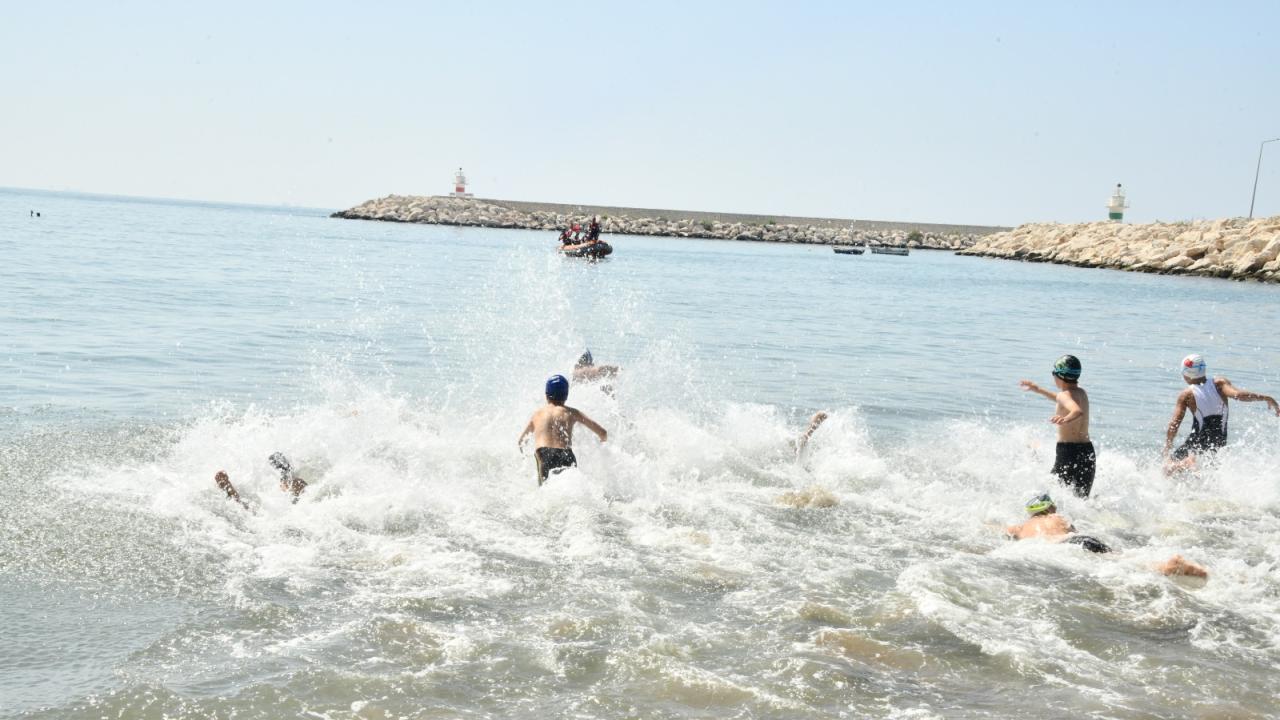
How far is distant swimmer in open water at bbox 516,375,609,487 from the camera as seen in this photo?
9945 millimetres

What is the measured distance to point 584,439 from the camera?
11180mm

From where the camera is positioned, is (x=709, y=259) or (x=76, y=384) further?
(x=709, y=259)

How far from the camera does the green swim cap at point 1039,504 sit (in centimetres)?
926

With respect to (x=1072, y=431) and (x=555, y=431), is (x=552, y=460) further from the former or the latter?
(x=1072, y=431)

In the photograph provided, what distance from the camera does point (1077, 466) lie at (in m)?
10.3

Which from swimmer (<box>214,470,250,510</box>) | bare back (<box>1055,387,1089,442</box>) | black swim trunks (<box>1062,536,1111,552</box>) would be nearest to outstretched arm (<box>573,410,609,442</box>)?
swimmer (<box>214,470,250,510</box>)

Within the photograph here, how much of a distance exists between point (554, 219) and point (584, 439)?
84167mm

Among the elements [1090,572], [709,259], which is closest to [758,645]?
[1090,572]

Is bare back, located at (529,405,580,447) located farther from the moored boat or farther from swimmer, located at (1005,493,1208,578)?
the moored boat

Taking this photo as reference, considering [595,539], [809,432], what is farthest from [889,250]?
[595,539]

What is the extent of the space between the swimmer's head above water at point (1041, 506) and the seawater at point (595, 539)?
0.49 meters

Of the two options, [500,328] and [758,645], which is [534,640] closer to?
[758,645]

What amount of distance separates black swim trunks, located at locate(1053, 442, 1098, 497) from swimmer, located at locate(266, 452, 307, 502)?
23.8ft

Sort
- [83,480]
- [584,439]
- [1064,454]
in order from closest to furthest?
[83,480] < [1064,454] < [584,439]
